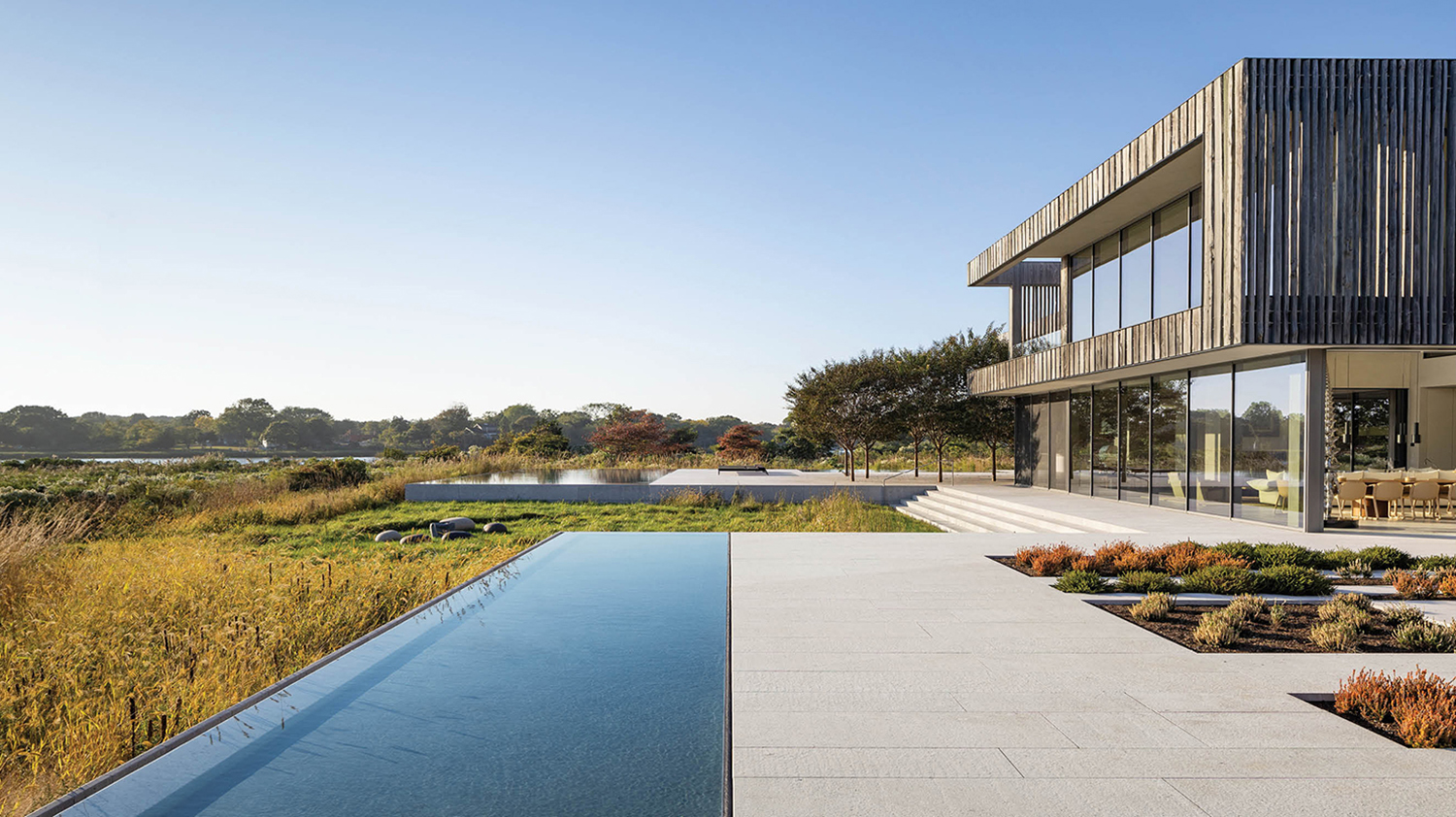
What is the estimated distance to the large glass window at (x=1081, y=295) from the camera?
14305 mm

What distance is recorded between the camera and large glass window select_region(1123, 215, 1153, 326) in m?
12.2

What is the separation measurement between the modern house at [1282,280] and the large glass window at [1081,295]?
1160mm

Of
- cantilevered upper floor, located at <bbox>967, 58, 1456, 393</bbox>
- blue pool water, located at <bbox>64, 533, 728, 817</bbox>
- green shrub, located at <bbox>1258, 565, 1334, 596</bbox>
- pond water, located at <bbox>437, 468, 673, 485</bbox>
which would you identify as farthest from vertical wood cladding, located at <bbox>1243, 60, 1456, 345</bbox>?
pond water, located at <bbox>437, 468, 673, 485</bbox>

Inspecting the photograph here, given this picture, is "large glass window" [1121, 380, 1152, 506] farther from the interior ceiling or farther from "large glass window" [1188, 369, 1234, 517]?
the interior ceiling

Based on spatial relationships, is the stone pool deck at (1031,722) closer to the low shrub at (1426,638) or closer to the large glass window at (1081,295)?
the low shrub at (1426,638)

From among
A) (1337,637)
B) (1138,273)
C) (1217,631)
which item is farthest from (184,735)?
(1138,273)

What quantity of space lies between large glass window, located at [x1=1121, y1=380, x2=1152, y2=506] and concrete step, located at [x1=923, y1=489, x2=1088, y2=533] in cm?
244

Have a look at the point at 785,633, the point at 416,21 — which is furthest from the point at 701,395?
the point at 785,633

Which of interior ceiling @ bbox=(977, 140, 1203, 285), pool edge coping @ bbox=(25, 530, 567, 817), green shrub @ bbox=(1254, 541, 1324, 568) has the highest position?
interior ceiling @ bbox=(977, 140, 1203, 285)

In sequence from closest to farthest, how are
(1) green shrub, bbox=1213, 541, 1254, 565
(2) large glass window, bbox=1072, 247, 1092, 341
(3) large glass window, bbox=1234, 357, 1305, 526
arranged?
(1) green shrub, bbox=1213, 541, 1254, 565, (3) large glass window, bbox=1234, 357, 1305, 526, (2) large glass window, bbox=1072, 247, 1092, 341

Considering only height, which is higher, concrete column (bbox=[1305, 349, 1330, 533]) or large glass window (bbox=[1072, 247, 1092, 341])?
large glass window (bbox=[1072, 247, 1092, 341])

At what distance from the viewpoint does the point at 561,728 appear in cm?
344

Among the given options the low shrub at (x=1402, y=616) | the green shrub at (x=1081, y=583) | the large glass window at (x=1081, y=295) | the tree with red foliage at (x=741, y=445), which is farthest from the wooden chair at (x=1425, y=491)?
the tree with red foliage at (x=741, y=445)

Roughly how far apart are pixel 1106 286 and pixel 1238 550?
7.52 metres
